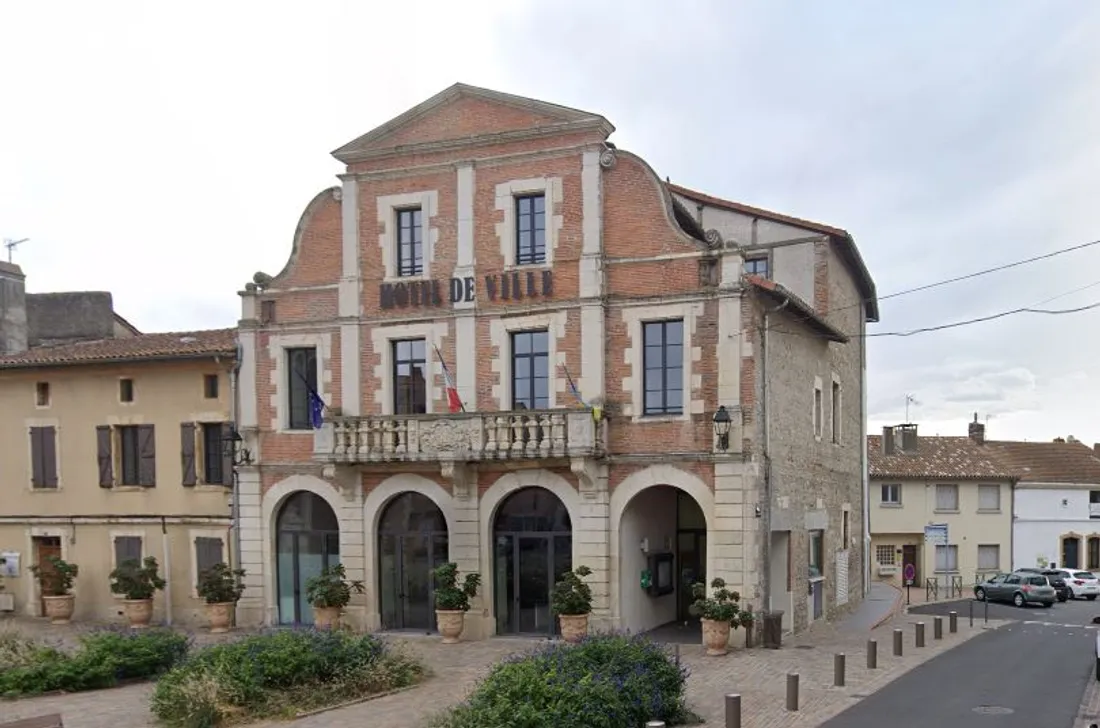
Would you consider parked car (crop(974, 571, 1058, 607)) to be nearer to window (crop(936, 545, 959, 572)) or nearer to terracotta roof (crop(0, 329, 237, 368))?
window (crop(936, 545, 959, 572))

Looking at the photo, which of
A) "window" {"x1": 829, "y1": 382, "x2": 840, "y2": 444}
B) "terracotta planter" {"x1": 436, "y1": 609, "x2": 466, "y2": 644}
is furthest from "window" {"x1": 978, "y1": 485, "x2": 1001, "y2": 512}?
"terracotta planter" {"x1": 436, "y1": 609, "x2": 466, "y2": 644}

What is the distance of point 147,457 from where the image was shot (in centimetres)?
2528

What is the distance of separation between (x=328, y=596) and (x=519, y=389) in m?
6.33

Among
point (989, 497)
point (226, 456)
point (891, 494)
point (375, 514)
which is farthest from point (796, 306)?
point (989, 497)

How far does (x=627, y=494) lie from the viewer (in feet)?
67.2

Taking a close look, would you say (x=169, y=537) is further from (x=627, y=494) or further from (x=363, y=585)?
(x=627, y=494)

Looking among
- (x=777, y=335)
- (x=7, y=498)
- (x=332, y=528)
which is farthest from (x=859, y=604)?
(x=7, y=498)

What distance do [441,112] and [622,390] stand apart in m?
7.80

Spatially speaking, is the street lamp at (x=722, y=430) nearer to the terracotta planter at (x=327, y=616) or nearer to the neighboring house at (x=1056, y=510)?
the terracotta planter at (x=327, y=616)

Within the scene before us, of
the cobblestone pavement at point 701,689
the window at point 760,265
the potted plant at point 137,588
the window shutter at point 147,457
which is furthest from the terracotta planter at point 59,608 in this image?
the window at point 760,265

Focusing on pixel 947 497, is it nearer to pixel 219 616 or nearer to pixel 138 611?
pixel 219 616

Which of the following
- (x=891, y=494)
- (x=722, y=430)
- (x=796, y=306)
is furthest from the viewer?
(x=891, y=494)

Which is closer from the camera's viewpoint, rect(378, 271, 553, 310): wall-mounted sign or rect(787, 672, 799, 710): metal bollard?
rect(787, 672, 799, 710): metal bollard

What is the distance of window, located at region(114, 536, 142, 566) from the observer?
2535 centimetres
